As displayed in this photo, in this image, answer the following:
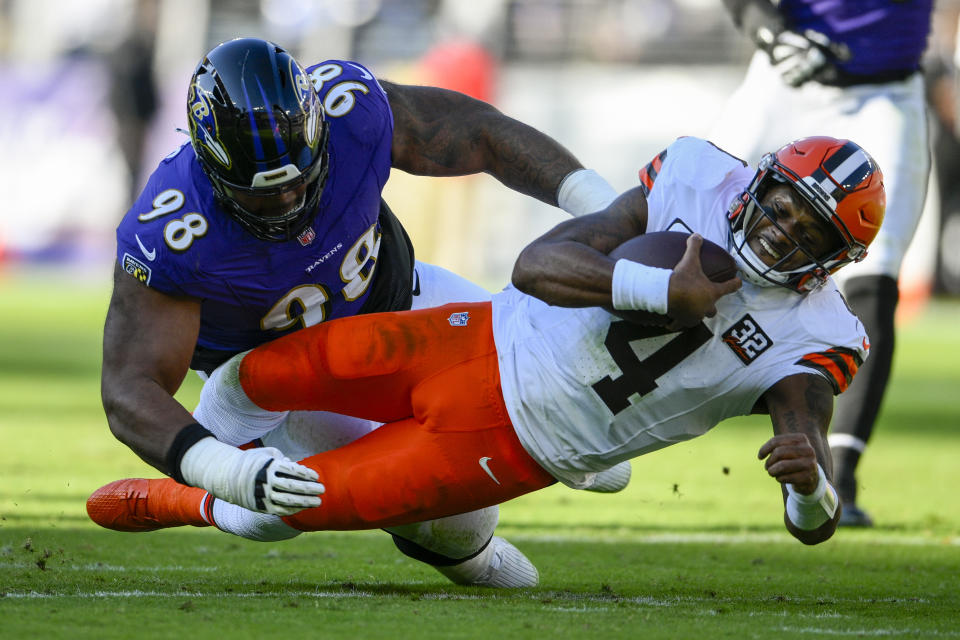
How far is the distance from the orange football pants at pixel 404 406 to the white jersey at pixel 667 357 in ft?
0.29

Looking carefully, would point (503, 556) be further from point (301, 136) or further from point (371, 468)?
point (301, 136)

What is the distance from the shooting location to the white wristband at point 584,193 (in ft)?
13.2

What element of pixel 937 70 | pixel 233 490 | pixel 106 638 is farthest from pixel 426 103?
pixel 937 70

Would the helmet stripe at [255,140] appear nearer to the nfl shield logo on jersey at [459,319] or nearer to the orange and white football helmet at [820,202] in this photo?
the nfl shield logo on jersey at [459,319]

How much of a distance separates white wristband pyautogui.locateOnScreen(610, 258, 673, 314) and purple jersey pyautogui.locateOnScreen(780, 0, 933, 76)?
8.45 feet

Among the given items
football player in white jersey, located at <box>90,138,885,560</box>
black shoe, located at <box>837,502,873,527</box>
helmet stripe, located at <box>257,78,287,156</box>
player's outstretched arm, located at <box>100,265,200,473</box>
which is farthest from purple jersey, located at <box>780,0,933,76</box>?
player's outstretched arm, located at <box>100,265,200,473</box>

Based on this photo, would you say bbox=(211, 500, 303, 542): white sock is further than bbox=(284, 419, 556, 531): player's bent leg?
Yes

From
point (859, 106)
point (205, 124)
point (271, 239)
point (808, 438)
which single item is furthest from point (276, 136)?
point (859, 106)

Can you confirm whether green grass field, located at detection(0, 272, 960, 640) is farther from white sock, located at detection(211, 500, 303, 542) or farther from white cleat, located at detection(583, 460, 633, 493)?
white cleat, located at detection(583, 460, 633, 493)

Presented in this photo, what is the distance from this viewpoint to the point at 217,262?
3.66 metres

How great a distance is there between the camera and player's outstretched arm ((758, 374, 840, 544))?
3.31 m

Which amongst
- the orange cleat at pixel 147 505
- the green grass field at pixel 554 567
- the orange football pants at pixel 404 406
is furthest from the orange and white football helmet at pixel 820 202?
the orange cleat at pixel 147 505

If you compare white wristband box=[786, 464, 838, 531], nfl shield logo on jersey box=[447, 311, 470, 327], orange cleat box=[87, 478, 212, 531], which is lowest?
orange cleat box=[87, 478, 212, 531]

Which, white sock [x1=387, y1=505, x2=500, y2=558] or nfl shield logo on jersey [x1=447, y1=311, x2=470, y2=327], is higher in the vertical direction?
nfl shield logo on jersey [x1=447, y1=311, x2=470, y2=327]
